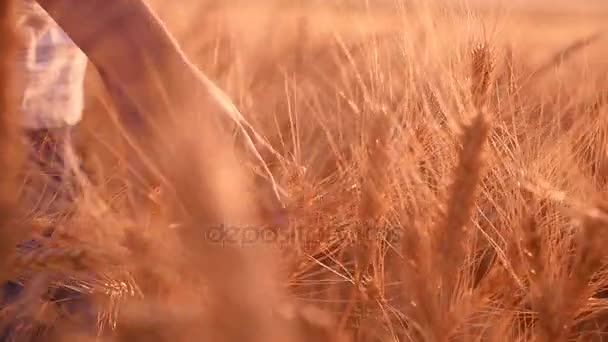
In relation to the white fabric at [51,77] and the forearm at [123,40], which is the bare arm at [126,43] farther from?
the white fabric at [51,77]

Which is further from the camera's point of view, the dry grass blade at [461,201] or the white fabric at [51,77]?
the white fabric at [51,77]

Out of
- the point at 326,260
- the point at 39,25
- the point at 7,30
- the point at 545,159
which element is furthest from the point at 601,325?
the point at 39,25

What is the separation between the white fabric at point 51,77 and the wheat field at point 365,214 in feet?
0.13

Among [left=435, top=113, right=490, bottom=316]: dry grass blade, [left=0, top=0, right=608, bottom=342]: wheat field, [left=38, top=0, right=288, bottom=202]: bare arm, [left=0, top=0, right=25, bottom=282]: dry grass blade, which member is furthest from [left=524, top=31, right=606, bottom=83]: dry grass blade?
[left=0, top=0, right=25, bottom=282]: dry grass blade

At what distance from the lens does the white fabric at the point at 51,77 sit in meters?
0.77

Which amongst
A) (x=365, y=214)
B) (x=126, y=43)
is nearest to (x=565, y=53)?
(x=365, y=214)

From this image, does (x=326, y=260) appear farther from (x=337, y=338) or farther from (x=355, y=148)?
(x=337, y=338)

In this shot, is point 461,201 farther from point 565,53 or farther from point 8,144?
point 565,53

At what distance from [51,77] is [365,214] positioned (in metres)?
0.52

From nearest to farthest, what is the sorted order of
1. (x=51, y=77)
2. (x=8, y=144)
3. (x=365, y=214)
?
(x=8, y=144)
(x=365, y=214)
(x=51, y=77)

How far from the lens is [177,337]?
34 cm

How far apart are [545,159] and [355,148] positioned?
21 centimetres

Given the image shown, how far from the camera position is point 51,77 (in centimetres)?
82

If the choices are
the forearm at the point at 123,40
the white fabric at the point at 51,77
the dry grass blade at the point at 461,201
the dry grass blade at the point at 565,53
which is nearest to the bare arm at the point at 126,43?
the forearm at the point at 123,40
